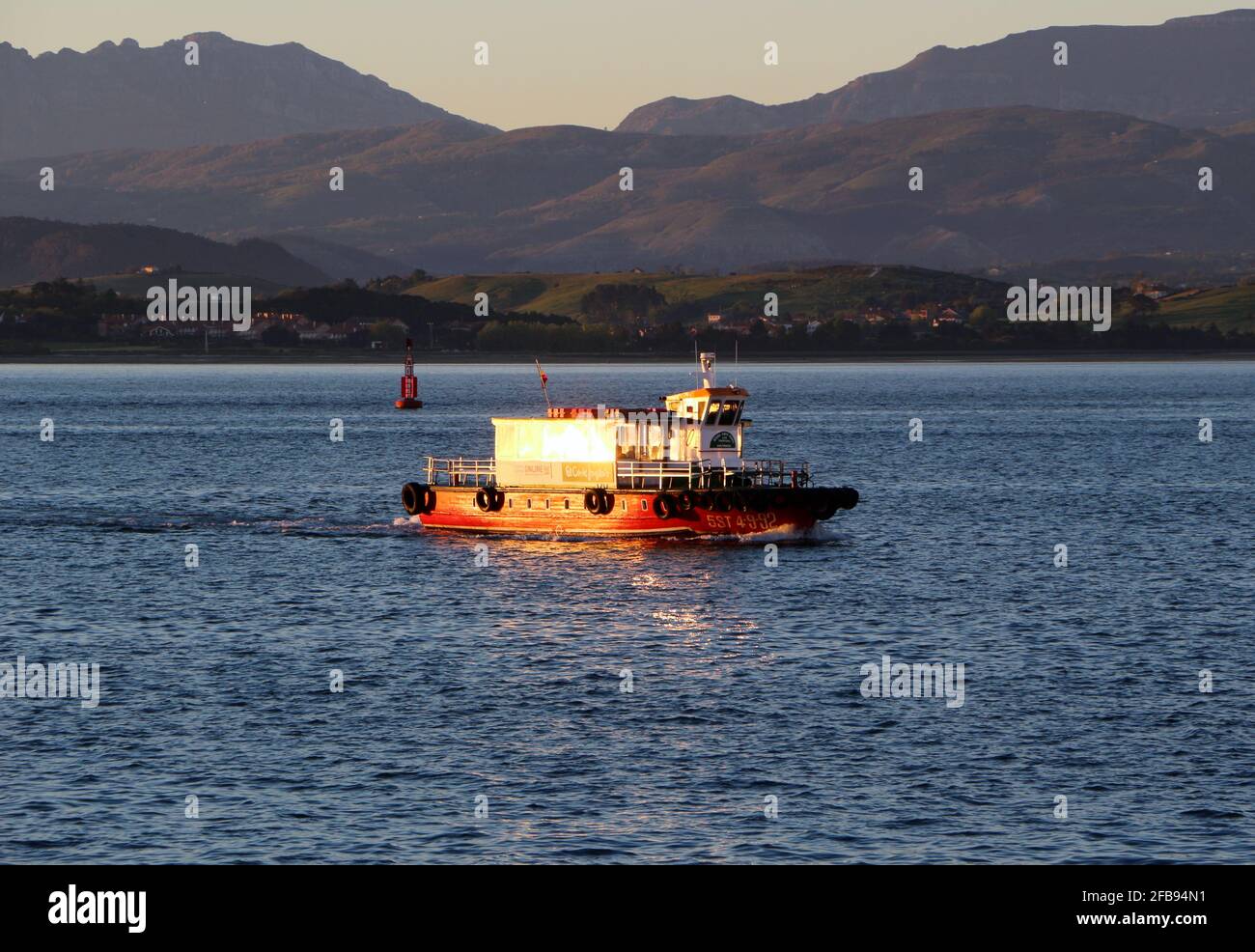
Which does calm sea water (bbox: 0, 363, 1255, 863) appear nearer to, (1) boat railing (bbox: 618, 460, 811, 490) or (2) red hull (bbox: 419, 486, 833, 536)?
(2) red hull (bbox: 419, 486, 833, 536)

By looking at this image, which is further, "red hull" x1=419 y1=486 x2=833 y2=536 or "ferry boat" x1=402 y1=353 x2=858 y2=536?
"ferry boat" x1=402 y1=353 x2=858 y2=536

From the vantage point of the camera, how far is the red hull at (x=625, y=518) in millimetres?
86250

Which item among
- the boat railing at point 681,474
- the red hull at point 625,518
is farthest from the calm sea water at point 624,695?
the boat railing at point 681,474

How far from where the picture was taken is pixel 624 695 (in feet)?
168

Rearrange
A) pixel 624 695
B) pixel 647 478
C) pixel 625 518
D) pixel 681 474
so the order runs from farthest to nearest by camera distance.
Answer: pixel 647 478, pixel 681 474, pixel 625 518, pixel 624 695

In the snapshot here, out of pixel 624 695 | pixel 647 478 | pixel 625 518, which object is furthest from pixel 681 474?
pixel 624 695

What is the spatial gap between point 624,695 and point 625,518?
35.8m

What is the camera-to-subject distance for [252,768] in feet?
138

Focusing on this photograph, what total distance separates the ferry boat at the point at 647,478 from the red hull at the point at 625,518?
0.05 meters

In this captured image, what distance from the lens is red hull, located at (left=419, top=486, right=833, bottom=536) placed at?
86.2 metres

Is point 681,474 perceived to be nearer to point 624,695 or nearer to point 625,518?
point 625,518

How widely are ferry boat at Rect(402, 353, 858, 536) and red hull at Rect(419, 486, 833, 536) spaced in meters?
0.05

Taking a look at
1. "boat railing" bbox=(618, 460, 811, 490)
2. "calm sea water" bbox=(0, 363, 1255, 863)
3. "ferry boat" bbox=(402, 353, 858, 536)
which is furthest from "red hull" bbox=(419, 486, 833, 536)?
"boat railing" bbox=(618, 460, 811, 490)

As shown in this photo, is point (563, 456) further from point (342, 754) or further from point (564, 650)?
point (342, 754)
